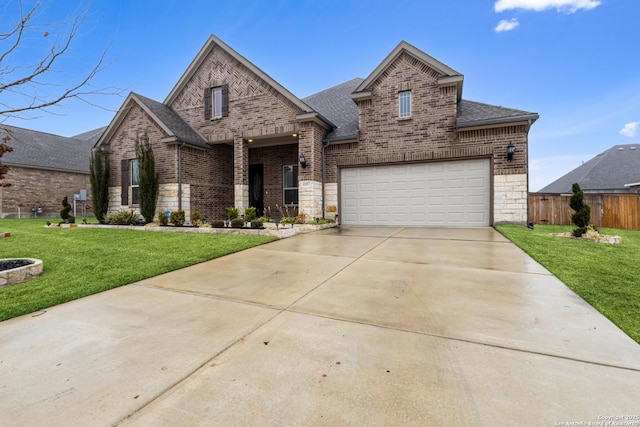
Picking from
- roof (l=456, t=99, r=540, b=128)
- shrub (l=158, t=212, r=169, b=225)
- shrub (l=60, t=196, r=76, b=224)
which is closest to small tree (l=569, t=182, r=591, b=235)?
roof (l=456, t=99, r=540, b=128)

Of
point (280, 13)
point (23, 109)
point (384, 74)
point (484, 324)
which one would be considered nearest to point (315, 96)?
point (280, 13)

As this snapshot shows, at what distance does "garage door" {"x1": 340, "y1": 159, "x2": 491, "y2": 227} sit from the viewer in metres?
9.84

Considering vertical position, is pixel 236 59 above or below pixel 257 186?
above

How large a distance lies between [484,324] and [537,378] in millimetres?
751

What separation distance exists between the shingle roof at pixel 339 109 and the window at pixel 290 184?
2.43m

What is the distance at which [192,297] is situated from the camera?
10.7 ft

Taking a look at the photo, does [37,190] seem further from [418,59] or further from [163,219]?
→ [418,59]

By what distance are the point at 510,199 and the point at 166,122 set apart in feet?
44.3

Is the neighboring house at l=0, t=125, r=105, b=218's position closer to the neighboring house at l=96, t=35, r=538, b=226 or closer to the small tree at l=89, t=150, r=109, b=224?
the small tree at l=89, t=150, r=109, b=224

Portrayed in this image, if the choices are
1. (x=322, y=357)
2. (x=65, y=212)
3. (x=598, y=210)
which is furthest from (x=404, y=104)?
(x=65, y=212)

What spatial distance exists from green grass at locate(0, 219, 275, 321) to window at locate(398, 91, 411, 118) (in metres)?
7.10

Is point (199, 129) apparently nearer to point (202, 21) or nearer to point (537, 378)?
point (202, 21)

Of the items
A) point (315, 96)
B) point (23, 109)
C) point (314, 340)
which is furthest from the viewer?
point (315, 96)

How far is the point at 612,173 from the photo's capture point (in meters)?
19.4
